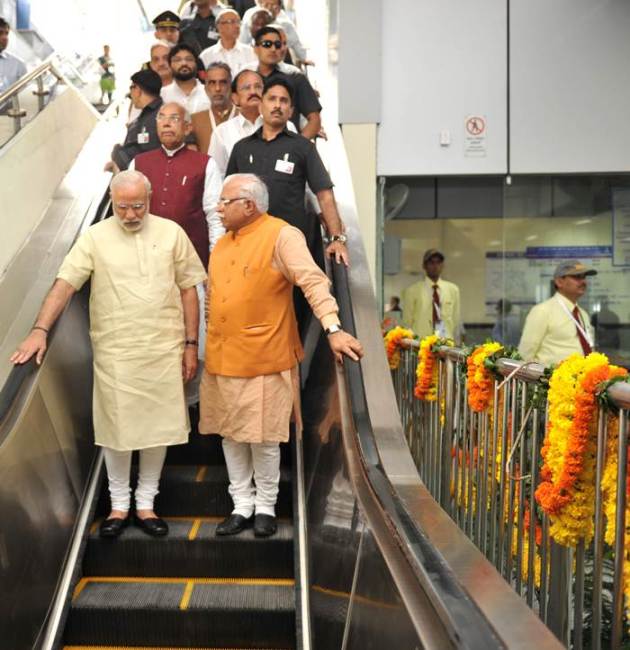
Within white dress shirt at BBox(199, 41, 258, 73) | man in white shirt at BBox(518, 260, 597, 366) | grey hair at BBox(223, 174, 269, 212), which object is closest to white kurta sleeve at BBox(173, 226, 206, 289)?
grey hair at BBox(223, 174, 269, 212)

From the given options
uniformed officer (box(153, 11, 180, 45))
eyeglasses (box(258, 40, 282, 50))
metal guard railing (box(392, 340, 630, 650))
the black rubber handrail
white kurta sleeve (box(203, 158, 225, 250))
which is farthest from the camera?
uniformed officer (box(153, 11, 180, 45))

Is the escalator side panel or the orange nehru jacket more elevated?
the orange nehru jacket

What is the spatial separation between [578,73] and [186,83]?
4.77 m

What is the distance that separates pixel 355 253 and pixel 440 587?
2978 mm

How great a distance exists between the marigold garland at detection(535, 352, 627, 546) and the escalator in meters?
1.22

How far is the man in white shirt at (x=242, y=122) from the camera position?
5.06 m

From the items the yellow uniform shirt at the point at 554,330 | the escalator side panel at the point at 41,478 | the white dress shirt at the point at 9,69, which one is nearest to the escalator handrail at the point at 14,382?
the escalator side panel at the point at 41,478

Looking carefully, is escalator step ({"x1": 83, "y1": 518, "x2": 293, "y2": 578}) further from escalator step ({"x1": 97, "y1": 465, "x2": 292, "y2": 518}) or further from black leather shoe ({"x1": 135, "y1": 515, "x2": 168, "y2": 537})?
escalator step ({"x1": 97, "y1": 465, "x2": 292, "y2": 518})

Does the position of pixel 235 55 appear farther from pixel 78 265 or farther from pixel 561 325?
pixel 78 265

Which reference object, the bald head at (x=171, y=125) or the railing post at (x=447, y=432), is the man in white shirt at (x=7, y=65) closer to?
the bald head at (x=171, y=125)

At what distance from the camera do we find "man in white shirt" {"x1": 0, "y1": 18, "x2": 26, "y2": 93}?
6.56 metres

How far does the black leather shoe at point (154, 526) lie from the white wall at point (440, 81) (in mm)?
6224

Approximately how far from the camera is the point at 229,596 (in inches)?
131

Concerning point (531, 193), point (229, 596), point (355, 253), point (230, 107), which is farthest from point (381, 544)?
point (531, 193)
